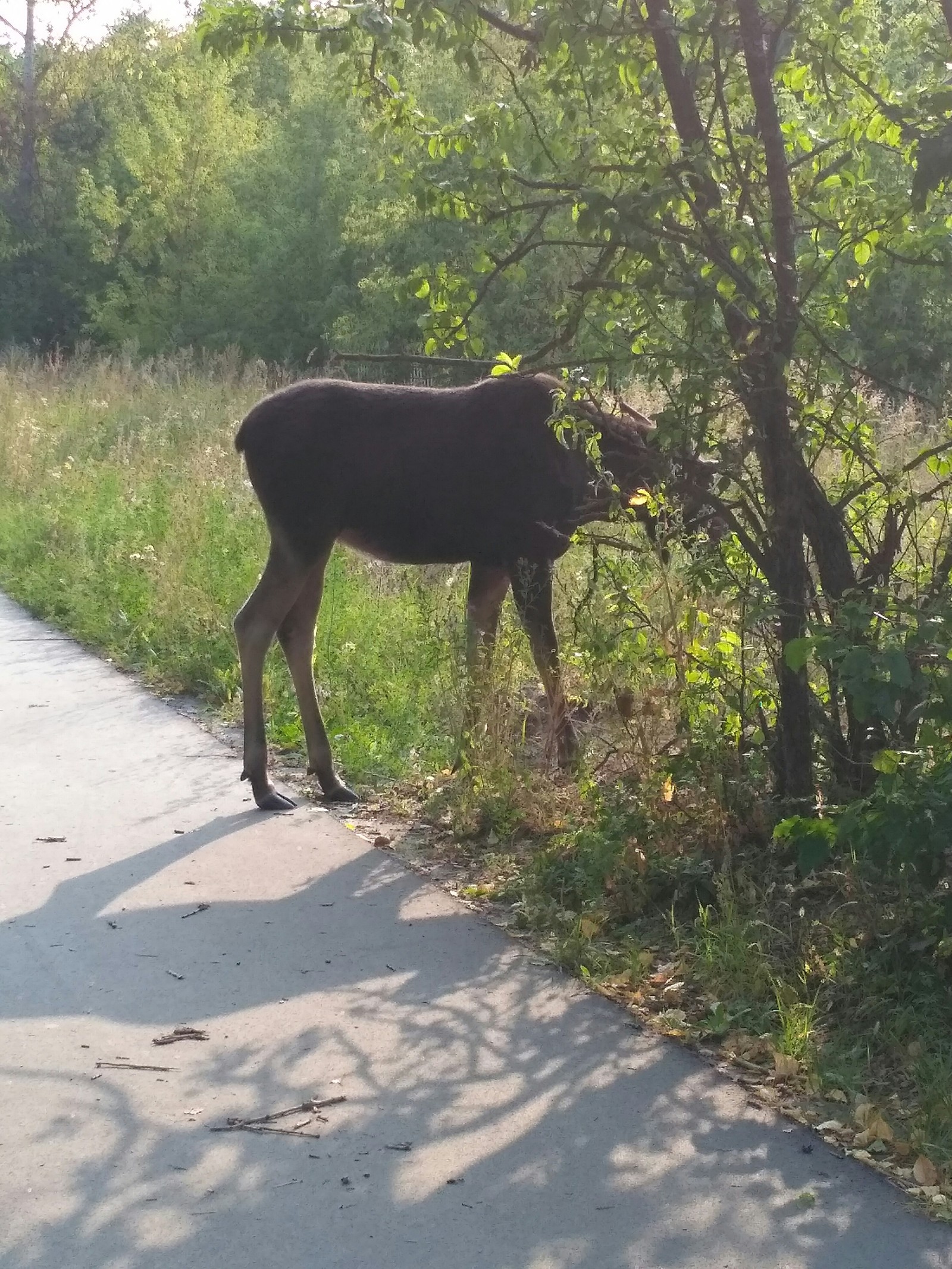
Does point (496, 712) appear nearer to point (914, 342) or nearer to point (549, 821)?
point (549, 821)

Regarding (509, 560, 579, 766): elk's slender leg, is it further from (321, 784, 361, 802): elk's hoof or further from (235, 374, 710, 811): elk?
(321, 784, 361, 802): elk's hoof

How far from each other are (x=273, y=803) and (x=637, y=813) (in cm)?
195

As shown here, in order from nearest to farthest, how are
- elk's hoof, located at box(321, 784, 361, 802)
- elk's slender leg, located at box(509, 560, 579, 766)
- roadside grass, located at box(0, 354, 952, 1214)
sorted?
roadside grass, located at box(0, 354, 952, 1214)
elk's slender leg, located at box(509, 560, 579, 766)
elk's hoof, located at box(321, 784, 361, 802)

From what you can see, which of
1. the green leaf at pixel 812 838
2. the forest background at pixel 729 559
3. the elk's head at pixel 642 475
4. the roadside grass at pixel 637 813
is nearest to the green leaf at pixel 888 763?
the forest background at pixel 729 559

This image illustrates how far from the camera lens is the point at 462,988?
4.79m

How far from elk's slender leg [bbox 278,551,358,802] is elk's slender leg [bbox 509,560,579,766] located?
3.18 feet

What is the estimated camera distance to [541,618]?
6.95 m

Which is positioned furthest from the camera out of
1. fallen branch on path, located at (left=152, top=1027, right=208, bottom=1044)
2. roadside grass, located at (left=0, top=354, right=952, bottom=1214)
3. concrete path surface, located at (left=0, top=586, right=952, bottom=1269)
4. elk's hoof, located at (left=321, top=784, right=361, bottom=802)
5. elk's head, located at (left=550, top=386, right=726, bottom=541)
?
elk's hoof, located at (left=321, top=784, right=361, bottom=802)

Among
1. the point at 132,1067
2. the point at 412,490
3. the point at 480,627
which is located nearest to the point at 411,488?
the point at 412,490

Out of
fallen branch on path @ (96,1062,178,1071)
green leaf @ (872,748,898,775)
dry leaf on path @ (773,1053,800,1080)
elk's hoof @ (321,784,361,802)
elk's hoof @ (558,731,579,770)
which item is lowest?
fallen branch on path @ (96,1062,178,1071)

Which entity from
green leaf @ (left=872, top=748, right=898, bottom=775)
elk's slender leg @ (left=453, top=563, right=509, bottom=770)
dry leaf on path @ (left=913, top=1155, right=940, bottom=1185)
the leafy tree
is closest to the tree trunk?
the leafy tree

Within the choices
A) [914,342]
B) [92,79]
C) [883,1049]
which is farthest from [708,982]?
[92,79]

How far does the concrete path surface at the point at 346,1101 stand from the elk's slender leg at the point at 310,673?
82 cm

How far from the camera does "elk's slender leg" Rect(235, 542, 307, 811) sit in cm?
693
